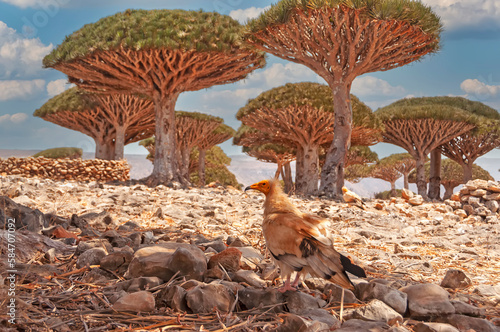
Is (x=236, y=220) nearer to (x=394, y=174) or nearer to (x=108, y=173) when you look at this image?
(x=108, y=173)

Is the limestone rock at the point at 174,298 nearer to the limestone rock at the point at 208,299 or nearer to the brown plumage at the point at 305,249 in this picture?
the limestone rock at the point at 208,299

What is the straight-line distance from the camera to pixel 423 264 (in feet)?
13.7

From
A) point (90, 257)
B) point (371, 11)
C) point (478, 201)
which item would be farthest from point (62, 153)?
point (90, 257)

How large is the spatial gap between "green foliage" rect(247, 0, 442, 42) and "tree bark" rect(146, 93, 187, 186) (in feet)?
→ 14.5

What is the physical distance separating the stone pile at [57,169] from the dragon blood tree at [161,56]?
100 inches

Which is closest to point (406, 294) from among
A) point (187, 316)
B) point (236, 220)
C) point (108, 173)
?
point (187, 316)

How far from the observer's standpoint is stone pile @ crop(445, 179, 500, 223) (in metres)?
9.77

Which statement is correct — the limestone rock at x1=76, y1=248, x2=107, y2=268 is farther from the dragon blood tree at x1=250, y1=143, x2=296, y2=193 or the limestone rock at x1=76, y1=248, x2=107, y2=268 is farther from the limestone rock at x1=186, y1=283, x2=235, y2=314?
the dragon blood tree at x1=250, y1=143, x2=296, y2=193

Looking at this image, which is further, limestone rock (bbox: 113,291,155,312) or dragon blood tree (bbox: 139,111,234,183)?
dragon blood tree (bbox: 139,111,234,183)

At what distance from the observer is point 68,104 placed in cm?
2256

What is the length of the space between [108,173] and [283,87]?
9.04 m

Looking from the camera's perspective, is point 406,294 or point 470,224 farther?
point 470,224

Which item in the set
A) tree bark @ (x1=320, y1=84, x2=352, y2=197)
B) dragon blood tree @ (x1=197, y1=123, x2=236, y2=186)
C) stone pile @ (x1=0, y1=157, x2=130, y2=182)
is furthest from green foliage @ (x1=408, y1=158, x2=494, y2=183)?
stone pile @ (x1=0, y1=157, x2=130, y2=182)

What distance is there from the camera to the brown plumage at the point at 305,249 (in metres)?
2.19
